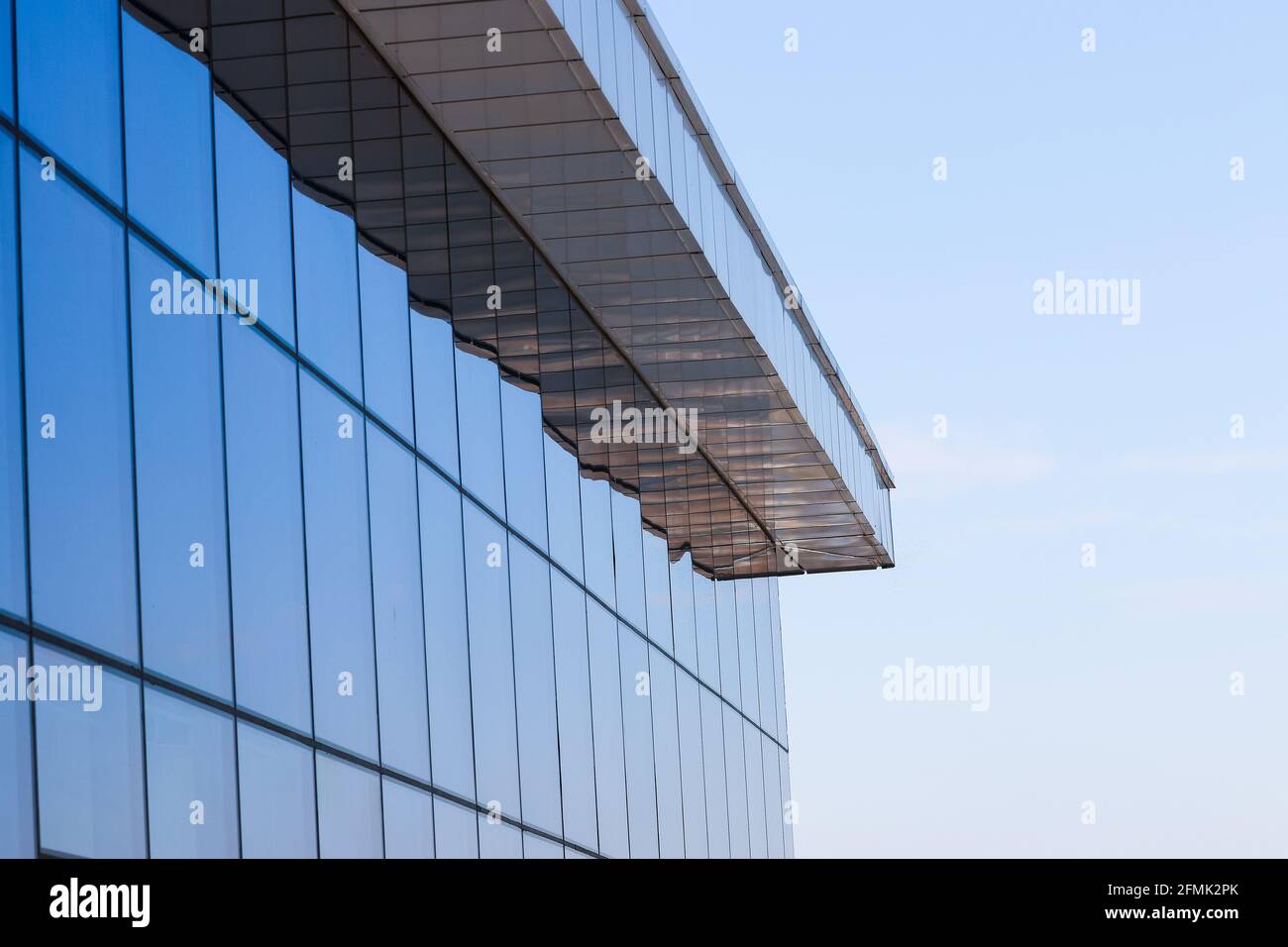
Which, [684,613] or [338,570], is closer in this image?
[338,570]

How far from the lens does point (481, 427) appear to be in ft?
69.5

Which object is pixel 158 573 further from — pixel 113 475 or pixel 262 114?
pixel 262 114

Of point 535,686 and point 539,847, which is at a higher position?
point 535,686

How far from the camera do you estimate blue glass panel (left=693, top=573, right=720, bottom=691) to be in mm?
31938

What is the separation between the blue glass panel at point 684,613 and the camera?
30328 mm

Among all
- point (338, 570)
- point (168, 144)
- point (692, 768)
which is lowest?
point (692, 768)

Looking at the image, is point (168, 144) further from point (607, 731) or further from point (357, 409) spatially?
point (607, 731)

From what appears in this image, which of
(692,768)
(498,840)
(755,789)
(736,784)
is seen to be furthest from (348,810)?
(755,789)

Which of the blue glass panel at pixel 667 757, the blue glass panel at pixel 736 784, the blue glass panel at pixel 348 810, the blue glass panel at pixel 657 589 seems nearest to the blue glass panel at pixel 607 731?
the blue glass panel at pixel 667 757

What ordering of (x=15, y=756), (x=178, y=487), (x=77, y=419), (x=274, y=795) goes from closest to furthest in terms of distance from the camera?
1. (x=15, y=756)
2. (x=77, y=419)
3. (x=178, y=487)
4. (x=274, y=795)

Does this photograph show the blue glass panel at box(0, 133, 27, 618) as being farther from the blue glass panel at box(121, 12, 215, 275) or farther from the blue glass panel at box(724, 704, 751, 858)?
the blue glass panel at box(724, 704, 751, 858)

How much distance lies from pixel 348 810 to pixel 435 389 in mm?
5086

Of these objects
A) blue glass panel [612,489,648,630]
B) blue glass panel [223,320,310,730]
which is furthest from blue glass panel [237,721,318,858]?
blue glass panel [612,489,648,630]
